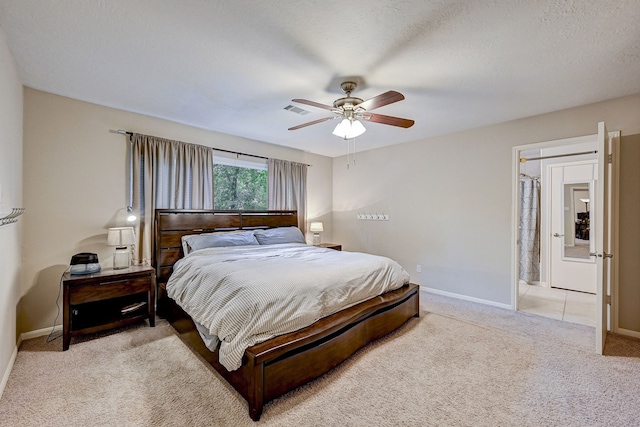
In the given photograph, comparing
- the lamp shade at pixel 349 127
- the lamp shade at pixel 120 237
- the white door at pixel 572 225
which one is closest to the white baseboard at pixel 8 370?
the lamp shade at pixel 120 237

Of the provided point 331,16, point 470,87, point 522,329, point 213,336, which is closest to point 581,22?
point 470,87

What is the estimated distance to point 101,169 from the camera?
3189 millimetres

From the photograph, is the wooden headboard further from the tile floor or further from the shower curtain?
the shower curtain

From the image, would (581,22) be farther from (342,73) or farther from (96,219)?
(96,219)

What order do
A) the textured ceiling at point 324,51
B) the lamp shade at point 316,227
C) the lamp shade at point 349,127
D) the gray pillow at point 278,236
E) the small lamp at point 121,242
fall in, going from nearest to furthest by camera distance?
the textured ceiling at point 324,51
the lamp shade at point 349,127
the small lamp at point 121,242
the gray pillow at point 278,236
the lamp shade at point 316,227

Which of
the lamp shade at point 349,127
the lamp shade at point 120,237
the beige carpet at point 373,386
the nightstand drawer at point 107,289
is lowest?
the beige carpet at point 373,386

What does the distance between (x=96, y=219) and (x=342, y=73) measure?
314 cm

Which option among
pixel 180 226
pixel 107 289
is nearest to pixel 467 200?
pixel 180 226

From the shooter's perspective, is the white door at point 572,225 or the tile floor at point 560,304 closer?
the tile floor at point 560,304

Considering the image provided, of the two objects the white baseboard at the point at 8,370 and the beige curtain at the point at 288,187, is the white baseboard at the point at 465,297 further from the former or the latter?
the white baseboard at the point at 8,370

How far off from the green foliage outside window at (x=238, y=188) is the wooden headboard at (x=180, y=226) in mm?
261

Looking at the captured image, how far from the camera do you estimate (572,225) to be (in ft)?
15.1

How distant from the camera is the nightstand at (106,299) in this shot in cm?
255

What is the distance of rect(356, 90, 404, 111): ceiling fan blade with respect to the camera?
6.89 ft
